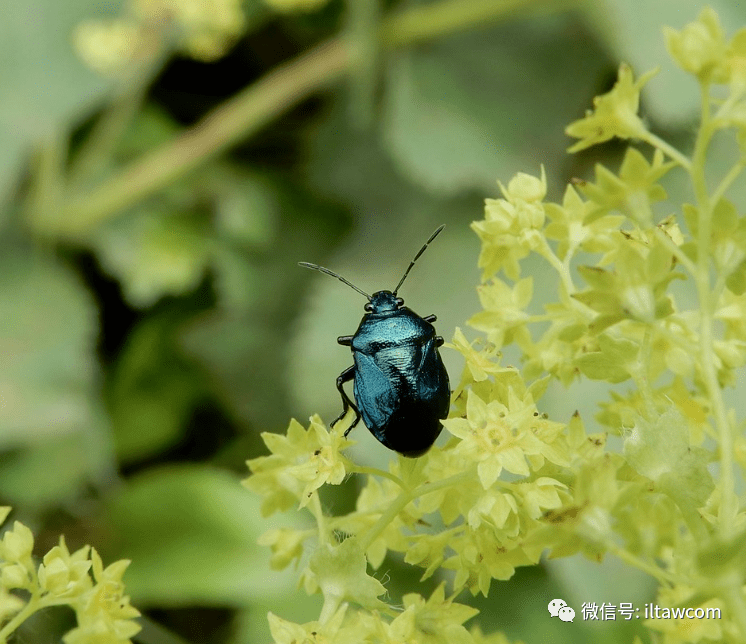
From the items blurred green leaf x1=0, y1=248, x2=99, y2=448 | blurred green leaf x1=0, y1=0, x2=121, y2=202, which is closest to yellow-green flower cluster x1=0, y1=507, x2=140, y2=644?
blurred green leaf x1=0, y1=248, x2=99, y2=448

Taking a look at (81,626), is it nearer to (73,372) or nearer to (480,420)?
(480,420)

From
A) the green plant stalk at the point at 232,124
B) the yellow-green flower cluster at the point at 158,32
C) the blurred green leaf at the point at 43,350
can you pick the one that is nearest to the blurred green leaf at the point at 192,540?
the blurred green leaf at the point at 43,350

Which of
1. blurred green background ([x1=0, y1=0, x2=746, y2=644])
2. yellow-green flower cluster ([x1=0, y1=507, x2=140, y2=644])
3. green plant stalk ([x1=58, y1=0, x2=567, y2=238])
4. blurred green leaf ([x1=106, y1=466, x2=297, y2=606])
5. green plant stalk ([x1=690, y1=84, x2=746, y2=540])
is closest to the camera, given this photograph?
green plant stalk ([x1=690, y1=84, x2=746, y2=540])

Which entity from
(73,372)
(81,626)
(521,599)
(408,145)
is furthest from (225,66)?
(81,626)

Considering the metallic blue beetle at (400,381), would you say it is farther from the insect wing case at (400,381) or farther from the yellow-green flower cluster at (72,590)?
the yellow-green flower cluster at (72,590)

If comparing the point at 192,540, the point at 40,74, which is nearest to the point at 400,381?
the point at 192,540

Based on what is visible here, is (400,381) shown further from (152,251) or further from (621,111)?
(152,251)

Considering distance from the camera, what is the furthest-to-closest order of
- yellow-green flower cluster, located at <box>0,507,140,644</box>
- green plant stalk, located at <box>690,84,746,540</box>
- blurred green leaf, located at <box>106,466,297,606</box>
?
blurred green leaf, located at <box>106,466,297,606</box>
yellow-green flower cluster, located at <box>0,507,140,644</box>
green plant stalk, located at <box>690,84,746,540</box>

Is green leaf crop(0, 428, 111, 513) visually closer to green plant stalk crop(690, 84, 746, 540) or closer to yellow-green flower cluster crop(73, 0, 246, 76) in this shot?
yellow-green flower cluster crop(73, 0, 246, 76)
